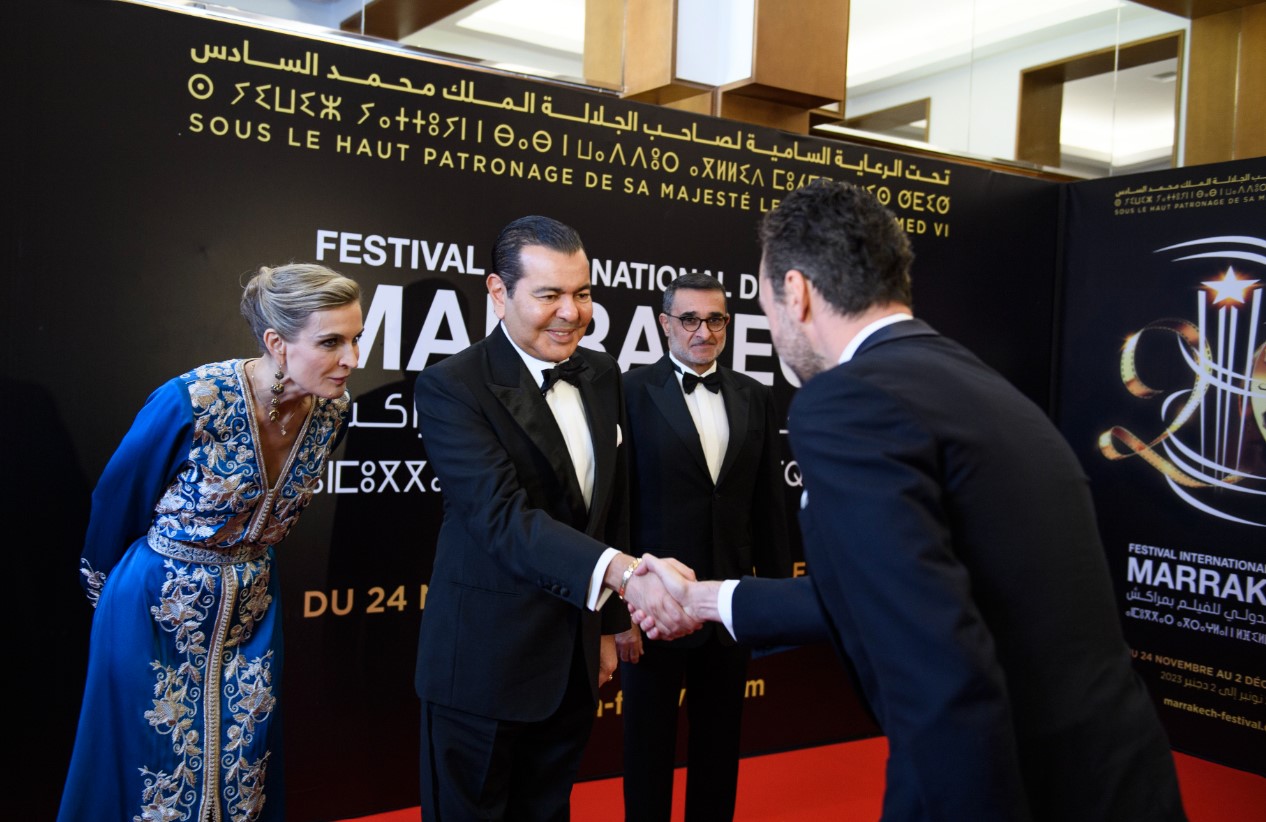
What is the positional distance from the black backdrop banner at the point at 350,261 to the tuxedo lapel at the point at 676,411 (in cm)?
80

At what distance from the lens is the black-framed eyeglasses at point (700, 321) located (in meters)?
3.49

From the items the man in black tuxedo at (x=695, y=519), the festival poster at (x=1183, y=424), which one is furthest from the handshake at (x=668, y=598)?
the festival poster at (x=1183, y=424)

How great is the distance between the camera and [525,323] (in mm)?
2660

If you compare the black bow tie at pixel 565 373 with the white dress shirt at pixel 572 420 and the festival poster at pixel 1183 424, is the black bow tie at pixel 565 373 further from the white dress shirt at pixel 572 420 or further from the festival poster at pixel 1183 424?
the festival poster at pixel 1183 424

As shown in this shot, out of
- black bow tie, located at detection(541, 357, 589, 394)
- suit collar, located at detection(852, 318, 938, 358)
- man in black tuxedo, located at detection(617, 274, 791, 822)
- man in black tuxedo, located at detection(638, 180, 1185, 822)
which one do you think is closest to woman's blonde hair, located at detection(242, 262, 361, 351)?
black bow tie, located at detection(541, 357, 589, 394)

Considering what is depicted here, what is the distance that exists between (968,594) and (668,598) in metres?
1.12

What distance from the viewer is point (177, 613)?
258cm

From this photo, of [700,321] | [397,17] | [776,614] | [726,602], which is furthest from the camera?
[397,17]

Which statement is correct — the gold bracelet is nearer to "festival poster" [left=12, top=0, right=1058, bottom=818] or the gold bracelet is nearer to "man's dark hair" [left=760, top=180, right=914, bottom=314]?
"man's dark hair" [left=760, top=180, right=914, bottom=314]

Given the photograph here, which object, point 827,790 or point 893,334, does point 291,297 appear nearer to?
point 893,334

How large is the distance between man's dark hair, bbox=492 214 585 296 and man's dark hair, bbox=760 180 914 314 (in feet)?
3.31

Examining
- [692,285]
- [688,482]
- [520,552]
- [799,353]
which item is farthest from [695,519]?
[799,353]

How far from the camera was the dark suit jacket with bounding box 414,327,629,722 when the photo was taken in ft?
8.05

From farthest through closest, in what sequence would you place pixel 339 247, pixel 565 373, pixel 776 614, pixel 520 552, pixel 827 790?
1. pixel 827 790
2. pixel 339 247
3. pixel 565 373
4. pixel 520 552
5. pixel 776 614
